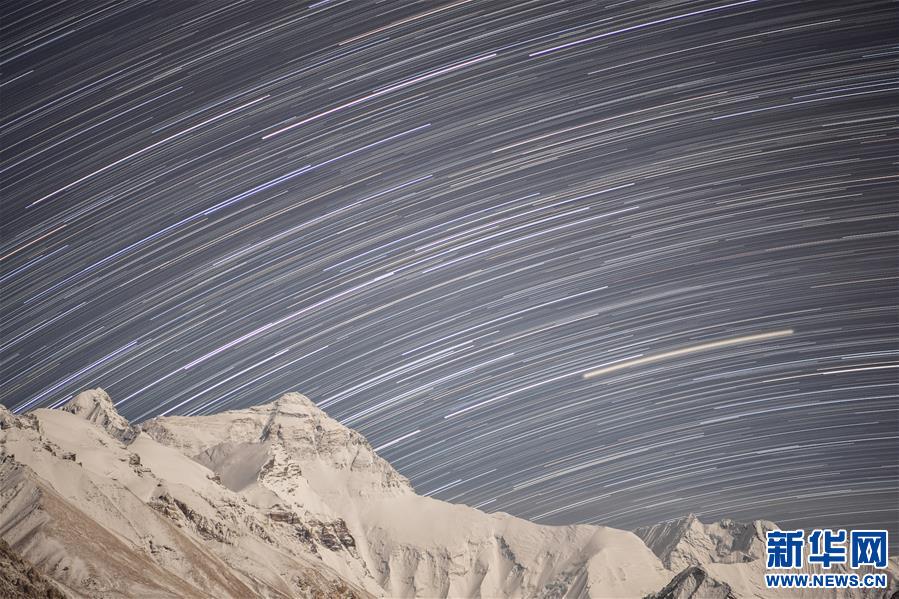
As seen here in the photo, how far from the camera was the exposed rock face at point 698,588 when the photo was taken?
173 meters

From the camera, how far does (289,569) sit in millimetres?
195875

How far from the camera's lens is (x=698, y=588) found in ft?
570

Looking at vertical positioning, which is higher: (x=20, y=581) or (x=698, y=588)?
(x=20, y=581)

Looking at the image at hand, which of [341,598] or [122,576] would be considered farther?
[341,598]

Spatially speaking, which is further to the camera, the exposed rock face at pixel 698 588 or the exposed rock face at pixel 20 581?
the exposed rock face at pixel 698 588

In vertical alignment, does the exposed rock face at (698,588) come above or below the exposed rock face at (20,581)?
below

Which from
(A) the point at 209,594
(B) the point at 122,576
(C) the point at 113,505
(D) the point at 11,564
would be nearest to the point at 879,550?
(D) the point at 11,564

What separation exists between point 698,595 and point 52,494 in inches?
5474

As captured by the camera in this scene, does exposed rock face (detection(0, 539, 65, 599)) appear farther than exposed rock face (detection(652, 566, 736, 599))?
No

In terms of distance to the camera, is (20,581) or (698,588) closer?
(20,581)

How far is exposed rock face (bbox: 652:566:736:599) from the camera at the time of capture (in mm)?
172525

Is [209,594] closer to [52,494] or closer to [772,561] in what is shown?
[52,494]

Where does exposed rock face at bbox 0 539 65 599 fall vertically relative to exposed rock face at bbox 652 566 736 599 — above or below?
above

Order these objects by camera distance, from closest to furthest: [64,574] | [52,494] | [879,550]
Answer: [879,550]
[64,574]
[52,494]
